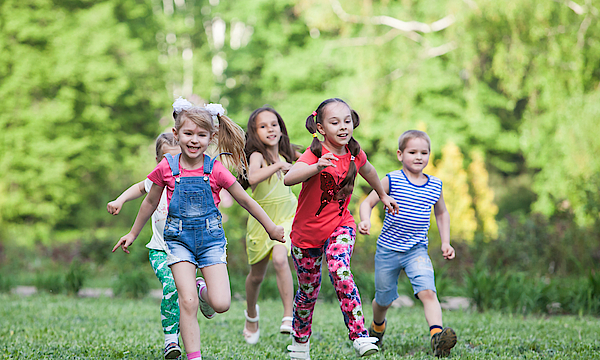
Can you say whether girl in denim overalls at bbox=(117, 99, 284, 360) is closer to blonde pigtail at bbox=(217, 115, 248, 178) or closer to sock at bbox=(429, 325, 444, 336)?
blonde pigtail at bbox=(217, 115, 248, 178)

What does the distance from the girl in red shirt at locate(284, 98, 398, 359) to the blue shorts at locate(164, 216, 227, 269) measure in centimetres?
57

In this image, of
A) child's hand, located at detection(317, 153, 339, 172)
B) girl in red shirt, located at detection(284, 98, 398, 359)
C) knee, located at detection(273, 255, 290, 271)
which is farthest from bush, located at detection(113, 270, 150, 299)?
child's hand, located at detection(317, 153, 339, 172)

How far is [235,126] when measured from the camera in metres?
4.20

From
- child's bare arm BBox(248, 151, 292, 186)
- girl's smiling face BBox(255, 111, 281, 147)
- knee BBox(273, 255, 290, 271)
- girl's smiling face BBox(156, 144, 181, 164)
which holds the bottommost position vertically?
knee BBox(273, 255, 290, 271)

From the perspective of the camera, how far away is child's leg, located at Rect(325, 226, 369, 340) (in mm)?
3469

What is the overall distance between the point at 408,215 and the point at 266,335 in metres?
2.02

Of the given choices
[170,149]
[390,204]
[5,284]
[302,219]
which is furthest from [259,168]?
[5,284]

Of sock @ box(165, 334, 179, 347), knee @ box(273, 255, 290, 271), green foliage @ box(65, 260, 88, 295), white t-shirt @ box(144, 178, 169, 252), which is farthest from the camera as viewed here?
green foliage @ box(65, 260, 88, 295)

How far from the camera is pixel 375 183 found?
387cm

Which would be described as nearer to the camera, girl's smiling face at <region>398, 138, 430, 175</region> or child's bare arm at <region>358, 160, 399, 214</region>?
child's bare arm at <region>358, 160, 399, 214</region>

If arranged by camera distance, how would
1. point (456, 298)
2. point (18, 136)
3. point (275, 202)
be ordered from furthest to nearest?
point (18, 136), point (456, 298), point (275, 202)

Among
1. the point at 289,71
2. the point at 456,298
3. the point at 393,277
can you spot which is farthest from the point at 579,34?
the point at 393,277

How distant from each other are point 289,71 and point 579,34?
29.8ft

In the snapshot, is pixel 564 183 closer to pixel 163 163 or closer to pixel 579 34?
pixel 579 34
